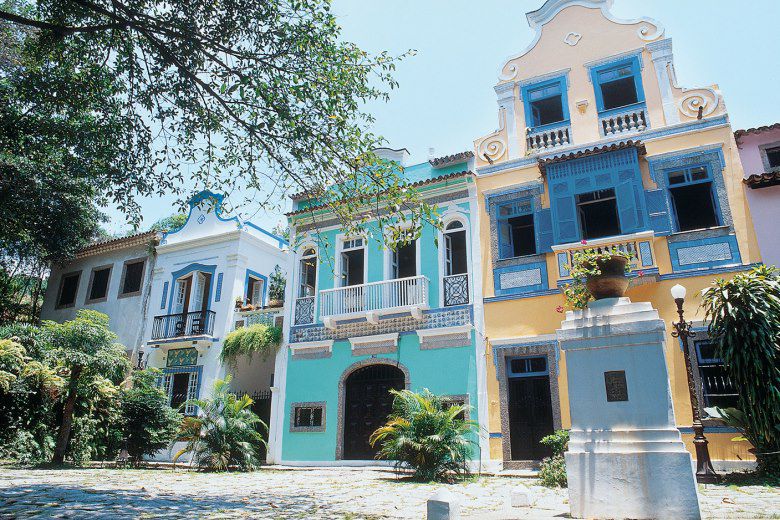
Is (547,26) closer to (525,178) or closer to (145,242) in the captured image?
(525,178)

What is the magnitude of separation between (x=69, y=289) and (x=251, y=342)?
10925 millimetres

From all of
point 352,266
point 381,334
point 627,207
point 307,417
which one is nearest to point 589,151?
point 627,207

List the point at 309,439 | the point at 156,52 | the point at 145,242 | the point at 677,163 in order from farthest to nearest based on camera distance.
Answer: the point at 145,242 → the point at 309,439 → the point at 677,163 → the point at 156,52

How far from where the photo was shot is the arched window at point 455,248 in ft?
49.4

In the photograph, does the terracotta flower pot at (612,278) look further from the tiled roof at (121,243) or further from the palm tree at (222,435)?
the tiled roof at (121,243)

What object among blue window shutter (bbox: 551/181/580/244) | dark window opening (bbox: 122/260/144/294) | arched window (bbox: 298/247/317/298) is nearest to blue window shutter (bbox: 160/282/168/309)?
dark window opening (bbox: 122/260/144/294)

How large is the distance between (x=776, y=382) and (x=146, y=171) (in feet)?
36.0

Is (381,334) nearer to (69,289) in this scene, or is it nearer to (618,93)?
(618,93)

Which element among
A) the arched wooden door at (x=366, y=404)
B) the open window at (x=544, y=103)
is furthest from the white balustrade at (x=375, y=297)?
the open window at (x=544, y=103)

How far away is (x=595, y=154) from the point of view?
13242mm

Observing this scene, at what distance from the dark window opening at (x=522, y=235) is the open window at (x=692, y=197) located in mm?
3296

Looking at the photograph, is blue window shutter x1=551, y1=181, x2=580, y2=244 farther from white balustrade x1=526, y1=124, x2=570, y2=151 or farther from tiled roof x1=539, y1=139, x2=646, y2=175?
white balustrade x1=526, y1=124, x2=570, y2=151

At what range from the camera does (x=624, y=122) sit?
1369 centimetres

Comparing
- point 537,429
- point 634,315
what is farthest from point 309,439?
point 634,315
